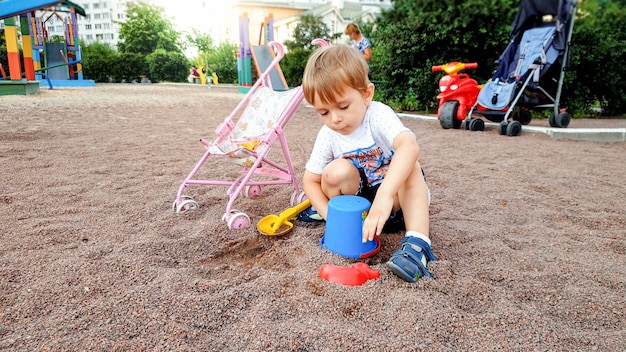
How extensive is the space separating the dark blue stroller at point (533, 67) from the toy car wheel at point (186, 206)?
4.13 metres

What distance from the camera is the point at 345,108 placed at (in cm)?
171

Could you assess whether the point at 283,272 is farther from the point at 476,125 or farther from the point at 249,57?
the point at 249,57

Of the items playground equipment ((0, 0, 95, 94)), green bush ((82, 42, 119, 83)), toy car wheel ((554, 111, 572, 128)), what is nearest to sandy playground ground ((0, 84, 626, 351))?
toy car wheel ((554, 111, 572, 128))

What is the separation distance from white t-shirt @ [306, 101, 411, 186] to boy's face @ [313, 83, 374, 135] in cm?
9

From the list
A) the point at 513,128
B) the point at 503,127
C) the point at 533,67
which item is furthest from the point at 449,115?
the point at 533,67

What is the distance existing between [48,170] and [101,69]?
23088 mm

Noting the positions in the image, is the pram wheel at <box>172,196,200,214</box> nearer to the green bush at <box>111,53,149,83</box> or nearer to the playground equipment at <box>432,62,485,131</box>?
the playground equipment at <box>432,62,485,131</box>

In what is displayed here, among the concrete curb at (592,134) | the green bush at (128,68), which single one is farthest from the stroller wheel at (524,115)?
the green bush at (128,68)

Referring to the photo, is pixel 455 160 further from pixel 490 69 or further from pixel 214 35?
pixel 214 35

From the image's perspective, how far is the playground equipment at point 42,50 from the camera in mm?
9453

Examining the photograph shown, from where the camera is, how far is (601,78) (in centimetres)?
679

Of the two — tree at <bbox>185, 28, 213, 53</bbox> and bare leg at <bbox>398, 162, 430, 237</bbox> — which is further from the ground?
tree at <bbox>185, 28, 213, 53</bbox>

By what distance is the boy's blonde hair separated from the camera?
163cm

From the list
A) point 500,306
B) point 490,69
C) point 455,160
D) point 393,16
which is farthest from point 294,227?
point 393,16
